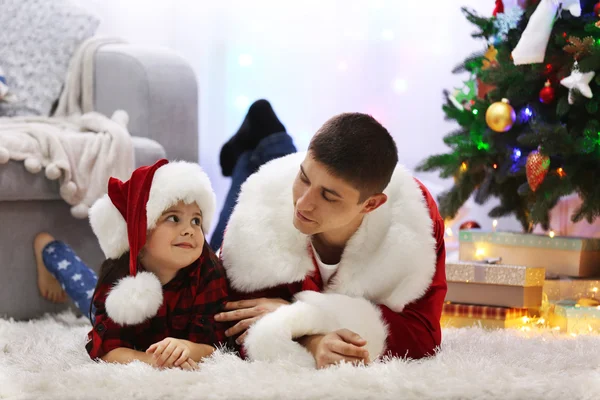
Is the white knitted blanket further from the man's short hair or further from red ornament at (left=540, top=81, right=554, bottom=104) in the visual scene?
red ornament at (left=540, top=81, right=554, bottom=104)

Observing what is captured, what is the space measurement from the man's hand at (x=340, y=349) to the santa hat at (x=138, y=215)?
28cm

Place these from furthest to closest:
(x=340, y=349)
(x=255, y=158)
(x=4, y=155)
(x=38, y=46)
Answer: (x=38, y=46), (x=255, y=158), (x=4, y=155), (x=340, y=349)

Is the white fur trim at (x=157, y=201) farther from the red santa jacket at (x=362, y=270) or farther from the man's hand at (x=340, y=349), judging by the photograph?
the man's hand at (x=340, y=349)

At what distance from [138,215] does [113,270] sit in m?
0.11

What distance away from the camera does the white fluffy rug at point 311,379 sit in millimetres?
1001

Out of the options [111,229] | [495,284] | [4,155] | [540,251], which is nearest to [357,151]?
[111,229]

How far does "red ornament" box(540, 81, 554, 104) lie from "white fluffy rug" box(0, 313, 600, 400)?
0.76 metres

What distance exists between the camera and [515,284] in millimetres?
1768

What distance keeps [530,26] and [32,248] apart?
131 centimetres

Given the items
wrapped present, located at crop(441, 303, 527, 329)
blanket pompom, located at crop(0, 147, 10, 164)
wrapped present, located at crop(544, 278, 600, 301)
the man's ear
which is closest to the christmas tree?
wrapped present, located at crop(544, 278, 600, 301)

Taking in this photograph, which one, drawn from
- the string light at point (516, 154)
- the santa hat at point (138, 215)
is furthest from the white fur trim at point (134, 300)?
the string light at point (516, 154)

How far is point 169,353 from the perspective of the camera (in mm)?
1175

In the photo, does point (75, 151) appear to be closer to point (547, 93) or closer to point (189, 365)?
point (189, 365)

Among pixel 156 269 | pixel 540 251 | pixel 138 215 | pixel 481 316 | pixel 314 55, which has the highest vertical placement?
pixel 314 55
